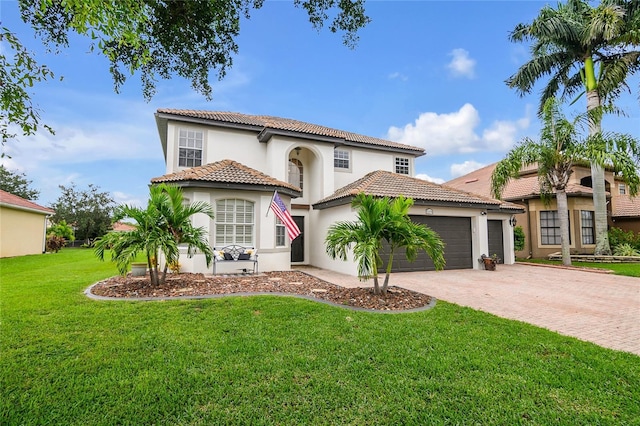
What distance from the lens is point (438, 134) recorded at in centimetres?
3100

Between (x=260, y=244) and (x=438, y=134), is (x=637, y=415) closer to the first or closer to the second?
(x=260, y=244)

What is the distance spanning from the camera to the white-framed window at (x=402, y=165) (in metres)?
19.5

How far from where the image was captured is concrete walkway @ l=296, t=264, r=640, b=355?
18.8 feet

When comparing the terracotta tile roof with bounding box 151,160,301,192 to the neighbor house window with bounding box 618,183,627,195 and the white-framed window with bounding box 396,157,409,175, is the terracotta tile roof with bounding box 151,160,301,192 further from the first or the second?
the neighbor house window with bounding box 618,183,627,195

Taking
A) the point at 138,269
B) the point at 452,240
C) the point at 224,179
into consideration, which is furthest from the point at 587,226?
the point at 138,269

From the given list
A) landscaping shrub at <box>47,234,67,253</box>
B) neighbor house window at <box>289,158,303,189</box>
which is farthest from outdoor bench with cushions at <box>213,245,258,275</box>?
landscaping shrub at <box>47,234,67,253</box>

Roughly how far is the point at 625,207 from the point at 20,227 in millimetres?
43858

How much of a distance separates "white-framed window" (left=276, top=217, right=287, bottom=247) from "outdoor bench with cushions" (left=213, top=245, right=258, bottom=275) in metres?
1.34

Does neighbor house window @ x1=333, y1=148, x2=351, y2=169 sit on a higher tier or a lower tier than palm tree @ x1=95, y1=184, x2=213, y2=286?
higher

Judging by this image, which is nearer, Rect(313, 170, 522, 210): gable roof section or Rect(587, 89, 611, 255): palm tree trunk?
Rect(313, 170, 522, 210): gable roof section

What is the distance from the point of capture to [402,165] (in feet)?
64.4

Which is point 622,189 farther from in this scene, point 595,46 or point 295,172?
point 295,172

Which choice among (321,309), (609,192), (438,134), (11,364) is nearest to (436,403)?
(321,309)

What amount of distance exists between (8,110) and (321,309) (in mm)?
5783
